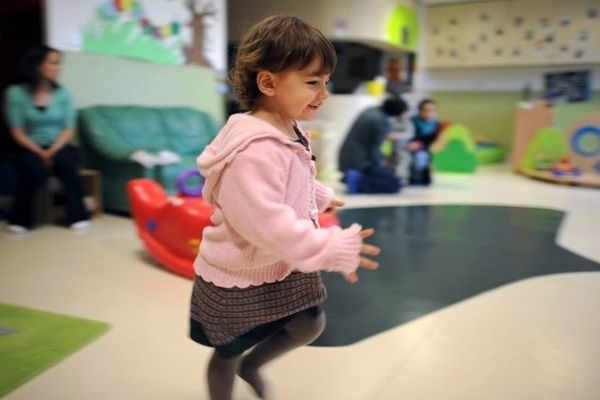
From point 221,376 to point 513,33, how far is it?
8.04 metres

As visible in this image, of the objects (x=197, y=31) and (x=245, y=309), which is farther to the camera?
(x=197, y=31)

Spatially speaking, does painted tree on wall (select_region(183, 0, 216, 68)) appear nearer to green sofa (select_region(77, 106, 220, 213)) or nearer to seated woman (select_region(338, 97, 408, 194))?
green sofa (select_region(77, 106, 220, 213))

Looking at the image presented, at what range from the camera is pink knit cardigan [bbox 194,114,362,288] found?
919 mm

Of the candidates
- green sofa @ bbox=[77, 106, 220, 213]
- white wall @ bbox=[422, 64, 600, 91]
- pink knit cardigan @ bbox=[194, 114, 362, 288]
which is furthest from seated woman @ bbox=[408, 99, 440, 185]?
pink knit cardigan @ bbox=[194, 114, 362, 288]

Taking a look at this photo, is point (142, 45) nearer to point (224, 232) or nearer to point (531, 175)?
point (224, 232)

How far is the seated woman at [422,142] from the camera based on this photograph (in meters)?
5.34

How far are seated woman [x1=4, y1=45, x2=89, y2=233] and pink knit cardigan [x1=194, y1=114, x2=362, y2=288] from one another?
8.42ft

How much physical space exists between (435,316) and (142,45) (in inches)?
134

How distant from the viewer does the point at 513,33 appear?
778 centimetres

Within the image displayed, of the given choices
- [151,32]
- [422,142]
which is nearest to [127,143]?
[151,32]

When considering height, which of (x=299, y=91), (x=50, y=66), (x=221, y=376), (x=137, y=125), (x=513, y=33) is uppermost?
(x=513, y=33)

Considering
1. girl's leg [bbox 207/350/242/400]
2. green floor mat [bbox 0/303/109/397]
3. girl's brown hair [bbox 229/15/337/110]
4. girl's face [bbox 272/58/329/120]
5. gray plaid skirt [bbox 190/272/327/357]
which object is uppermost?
girl's brown hair [bbox 229/15/337/110]

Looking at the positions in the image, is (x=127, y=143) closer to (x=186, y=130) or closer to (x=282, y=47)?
(x=186, y=130)

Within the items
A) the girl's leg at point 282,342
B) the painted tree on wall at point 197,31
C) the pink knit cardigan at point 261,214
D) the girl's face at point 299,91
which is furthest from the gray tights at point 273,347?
the painted tree on wall at point 197,31
